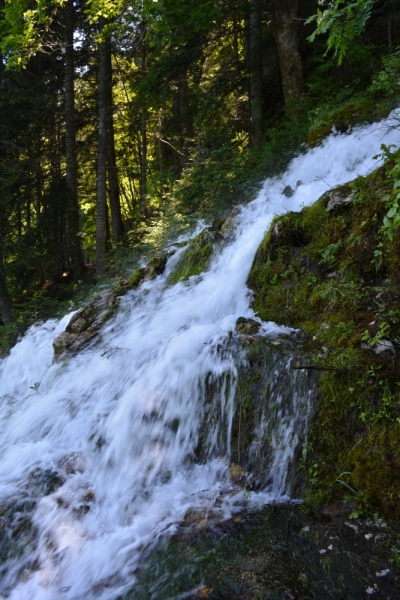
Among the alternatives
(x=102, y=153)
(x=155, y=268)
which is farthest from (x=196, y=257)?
(x=102, y=153)

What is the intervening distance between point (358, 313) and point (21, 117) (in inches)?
622

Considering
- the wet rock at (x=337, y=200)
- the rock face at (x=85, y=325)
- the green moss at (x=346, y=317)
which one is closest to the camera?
the green moss at (x=346, y=317)

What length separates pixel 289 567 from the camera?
279cm

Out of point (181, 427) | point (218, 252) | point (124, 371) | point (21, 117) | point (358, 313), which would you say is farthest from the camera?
point (21, 117)

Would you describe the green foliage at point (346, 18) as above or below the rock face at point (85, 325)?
above

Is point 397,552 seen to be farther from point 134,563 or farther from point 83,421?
point 83,421

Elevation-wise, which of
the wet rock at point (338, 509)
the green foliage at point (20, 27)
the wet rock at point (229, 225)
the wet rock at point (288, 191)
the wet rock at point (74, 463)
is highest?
the green foliage at point (20, 27)

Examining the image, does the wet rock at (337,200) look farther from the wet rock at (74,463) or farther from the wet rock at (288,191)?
the wet rock at (74,463)

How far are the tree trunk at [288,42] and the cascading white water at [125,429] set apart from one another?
4187mm

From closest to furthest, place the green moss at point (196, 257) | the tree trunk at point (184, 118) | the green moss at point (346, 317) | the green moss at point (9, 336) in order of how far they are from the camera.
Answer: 1. the green moss at point (346, 317)
2. the green moss at point (196, 257)
3. the green moss at point (9, 336)
4. the tree trunk at point (184, 118)

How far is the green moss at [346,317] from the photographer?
322 cm

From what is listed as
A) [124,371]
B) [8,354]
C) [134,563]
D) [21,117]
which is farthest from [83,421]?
[21,117]

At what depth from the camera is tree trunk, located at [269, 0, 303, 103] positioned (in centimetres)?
1023

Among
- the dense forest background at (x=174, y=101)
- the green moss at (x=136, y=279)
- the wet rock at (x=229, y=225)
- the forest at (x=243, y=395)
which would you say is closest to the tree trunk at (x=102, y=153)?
the dense forest background at (x=174, y=101)
